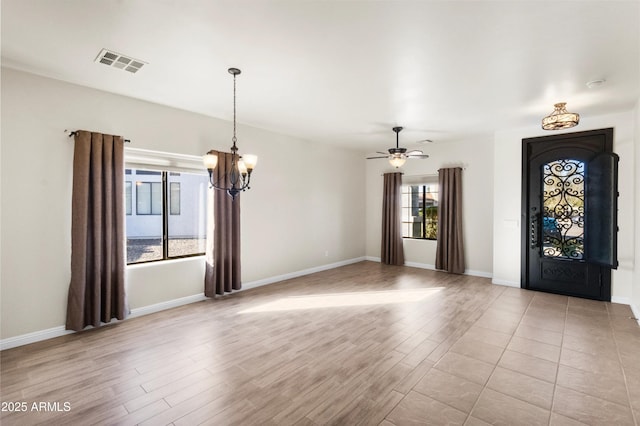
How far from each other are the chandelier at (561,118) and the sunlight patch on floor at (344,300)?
10.1 feet

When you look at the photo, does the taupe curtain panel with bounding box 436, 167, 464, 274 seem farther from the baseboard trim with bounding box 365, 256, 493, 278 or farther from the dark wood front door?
the dark wood front door

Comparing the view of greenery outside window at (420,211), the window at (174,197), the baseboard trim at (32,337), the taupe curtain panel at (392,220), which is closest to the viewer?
the baseboard trim at (32,337)

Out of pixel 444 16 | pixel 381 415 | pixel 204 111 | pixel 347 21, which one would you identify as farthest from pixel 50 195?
pixel 444 16

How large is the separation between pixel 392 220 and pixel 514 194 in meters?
2.73

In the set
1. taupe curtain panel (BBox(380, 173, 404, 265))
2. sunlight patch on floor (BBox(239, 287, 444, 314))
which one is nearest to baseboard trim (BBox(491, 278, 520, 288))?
sunlight patch on floor (BBox(239, 287, 444, 314))

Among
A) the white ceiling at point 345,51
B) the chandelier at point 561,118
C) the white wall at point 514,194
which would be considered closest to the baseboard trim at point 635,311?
the white wall at point 514,194

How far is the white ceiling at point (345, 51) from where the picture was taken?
2201mm

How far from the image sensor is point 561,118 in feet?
13.4

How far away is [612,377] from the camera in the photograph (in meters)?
2.61

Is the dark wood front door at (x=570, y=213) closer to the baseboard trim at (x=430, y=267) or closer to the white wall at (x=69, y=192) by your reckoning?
the baseboard trim at (x=430, y=267)

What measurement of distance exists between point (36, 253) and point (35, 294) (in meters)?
0.46

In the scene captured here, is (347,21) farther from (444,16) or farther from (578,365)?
(578,365)

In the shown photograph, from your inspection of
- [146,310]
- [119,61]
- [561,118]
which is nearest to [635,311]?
[561,118]

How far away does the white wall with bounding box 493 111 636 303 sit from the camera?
455cm
